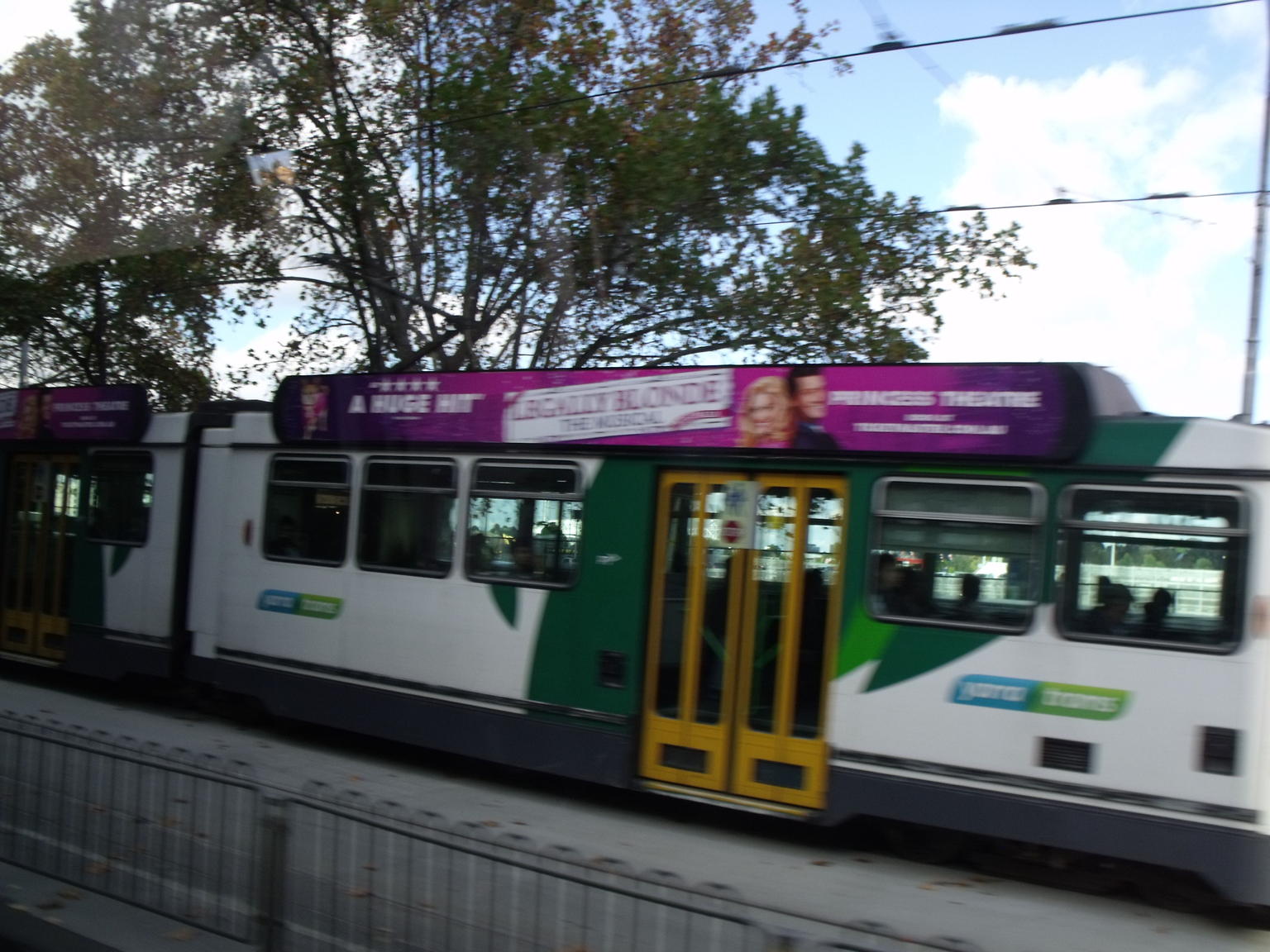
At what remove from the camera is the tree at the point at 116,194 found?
65.6ft

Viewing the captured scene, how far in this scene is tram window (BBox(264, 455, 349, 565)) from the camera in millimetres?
10461

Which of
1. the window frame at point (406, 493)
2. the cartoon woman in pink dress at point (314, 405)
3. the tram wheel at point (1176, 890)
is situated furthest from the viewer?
the cartoon woman in pink dress at point (314, 405)

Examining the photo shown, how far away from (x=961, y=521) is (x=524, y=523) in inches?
134

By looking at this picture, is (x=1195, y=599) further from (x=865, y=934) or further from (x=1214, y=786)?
(x=865, y=934)

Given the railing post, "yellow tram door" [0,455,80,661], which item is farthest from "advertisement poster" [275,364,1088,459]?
the railing post

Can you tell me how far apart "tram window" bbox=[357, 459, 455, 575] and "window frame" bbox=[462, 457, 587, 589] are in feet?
0.59

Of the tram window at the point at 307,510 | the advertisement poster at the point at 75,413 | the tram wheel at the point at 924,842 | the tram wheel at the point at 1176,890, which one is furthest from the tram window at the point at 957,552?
the advertisement poster at the point at 75,413

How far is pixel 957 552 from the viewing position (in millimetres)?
7336

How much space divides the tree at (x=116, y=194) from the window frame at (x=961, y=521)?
15.8 meters

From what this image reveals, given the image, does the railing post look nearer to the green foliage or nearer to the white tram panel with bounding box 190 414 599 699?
the white tram panel with bounding box 190 414 599 699

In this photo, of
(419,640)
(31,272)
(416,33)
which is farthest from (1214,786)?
(31,272)

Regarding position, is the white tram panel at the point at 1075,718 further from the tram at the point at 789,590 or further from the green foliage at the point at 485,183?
the green foliage at the point at 485,183

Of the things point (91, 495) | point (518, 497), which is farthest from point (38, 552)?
point (518, 497)

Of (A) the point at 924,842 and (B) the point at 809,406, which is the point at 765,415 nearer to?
(B) the point at 809,406
